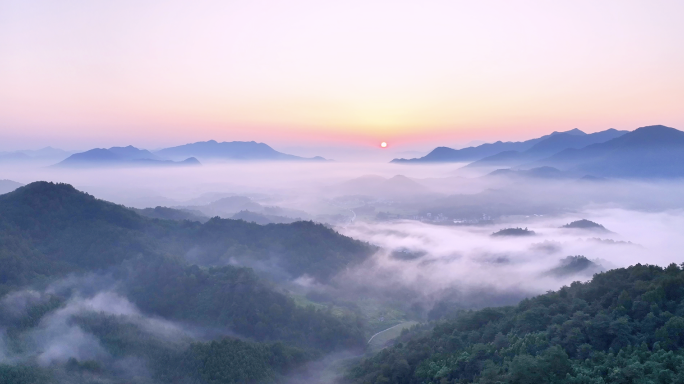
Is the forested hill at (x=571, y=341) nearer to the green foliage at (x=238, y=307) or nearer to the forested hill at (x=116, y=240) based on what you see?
the green foliage at (x=238, y=307)

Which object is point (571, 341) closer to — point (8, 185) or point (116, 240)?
point (116, 240)

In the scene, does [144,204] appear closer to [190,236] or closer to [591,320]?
[190,236]

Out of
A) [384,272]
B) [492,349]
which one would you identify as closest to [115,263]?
[384,272]

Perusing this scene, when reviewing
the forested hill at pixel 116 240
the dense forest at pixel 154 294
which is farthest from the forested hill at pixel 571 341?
the forested hill at pixel 116 240

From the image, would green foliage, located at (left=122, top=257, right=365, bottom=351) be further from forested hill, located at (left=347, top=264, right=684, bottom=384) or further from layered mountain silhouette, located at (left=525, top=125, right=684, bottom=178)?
layered mountain silhouette, located at (left=525, top=125, right=684, bottom=178)

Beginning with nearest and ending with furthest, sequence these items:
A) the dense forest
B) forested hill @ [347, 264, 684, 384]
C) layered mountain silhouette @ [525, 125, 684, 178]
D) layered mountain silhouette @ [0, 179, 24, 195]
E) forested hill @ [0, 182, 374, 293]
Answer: forested hill @ [347, 264, 684, 384] < the dense forest < forested hill @ [0, 182, 374, 293] < layered mountain silhouette @ [0, 179, 24, 195] < layered mountain silhouette @ [525, 125, 684, 178]

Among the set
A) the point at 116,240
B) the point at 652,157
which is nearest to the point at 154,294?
the point at 116,240

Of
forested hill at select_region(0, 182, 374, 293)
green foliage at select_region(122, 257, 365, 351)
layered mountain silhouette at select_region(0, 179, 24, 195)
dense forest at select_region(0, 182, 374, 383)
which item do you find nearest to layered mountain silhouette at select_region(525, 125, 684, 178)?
forested hill at select_region(0, 182, 374, 293)
